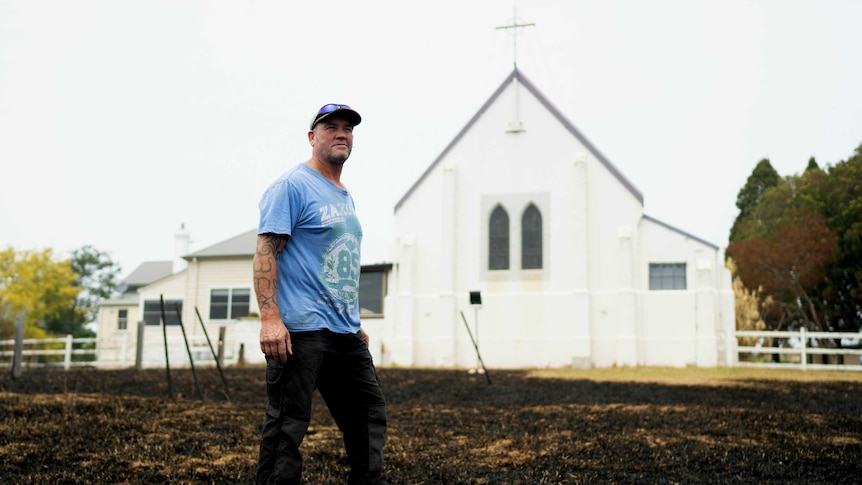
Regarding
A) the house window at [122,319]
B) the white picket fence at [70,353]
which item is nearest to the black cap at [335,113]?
the white picket fence at [70,353]

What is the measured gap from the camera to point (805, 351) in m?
24.5

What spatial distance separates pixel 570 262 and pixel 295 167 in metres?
24.2

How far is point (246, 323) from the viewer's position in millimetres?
30125

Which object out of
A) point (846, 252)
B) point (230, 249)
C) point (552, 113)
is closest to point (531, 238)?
point (552, 113)

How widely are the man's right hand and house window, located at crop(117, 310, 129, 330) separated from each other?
4366 centimetres

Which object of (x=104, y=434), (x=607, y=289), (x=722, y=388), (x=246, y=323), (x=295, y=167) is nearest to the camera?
(x=295, y=167)

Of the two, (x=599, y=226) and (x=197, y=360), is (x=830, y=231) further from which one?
(x=197, y=360)

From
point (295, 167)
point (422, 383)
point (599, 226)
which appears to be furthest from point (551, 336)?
point (295, 167)

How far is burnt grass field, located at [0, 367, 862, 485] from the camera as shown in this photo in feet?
19.8

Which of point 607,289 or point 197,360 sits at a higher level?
point 607,289

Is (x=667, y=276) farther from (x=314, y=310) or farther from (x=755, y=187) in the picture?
(x=755, y=187)

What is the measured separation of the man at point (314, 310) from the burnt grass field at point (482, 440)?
1.77 metres

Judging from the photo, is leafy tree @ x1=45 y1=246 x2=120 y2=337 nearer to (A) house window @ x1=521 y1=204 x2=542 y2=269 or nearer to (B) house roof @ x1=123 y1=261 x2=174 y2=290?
(B) house roof @ x1=123 y1=261 x2=174 y2=290

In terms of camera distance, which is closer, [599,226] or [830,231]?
[599,226]
